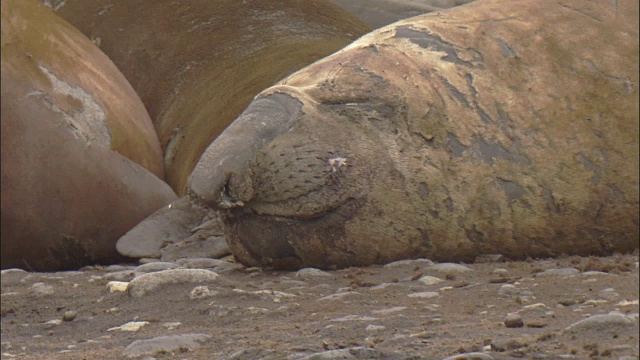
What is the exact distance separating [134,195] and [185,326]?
68.7 inches

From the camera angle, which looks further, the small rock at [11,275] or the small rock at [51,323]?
the small rock at [11,275]

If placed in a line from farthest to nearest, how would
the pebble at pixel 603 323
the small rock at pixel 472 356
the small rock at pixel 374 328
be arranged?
the small rock at pixel 374 328, the pebble at pixel 603 323, the small rock at pixel 472 356

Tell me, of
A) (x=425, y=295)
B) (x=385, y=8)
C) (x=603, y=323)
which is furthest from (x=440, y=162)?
(x=385, y=8)

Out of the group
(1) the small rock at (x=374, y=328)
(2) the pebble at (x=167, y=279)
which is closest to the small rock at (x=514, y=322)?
(1) the small rock at (x=374, y=328)

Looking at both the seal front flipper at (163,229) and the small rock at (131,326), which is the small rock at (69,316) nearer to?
the small rock at (131,326)

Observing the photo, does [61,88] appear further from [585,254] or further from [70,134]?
[585,254]

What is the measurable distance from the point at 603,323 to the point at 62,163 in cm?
251

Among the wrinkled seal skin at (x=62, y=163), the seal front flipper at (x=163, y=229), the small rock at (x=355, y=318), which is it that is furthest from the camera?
the seal front flipper at (x=163, y=229)

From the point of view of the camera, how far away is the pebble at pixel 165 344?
7.38ft

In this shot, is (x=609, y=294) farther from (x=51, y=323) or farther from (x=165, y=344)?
(x=51, y=323)

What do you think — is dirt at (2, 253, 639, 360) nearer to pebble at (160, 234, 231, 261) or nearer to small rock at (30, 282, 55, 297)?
small rock at (30, 282, 55, 297)

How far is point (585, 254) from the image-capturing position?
10.9ft

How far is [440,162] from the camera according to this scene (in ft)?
10.8

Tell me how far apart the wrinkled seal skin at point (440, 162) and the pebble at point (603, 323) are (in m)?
1.35
